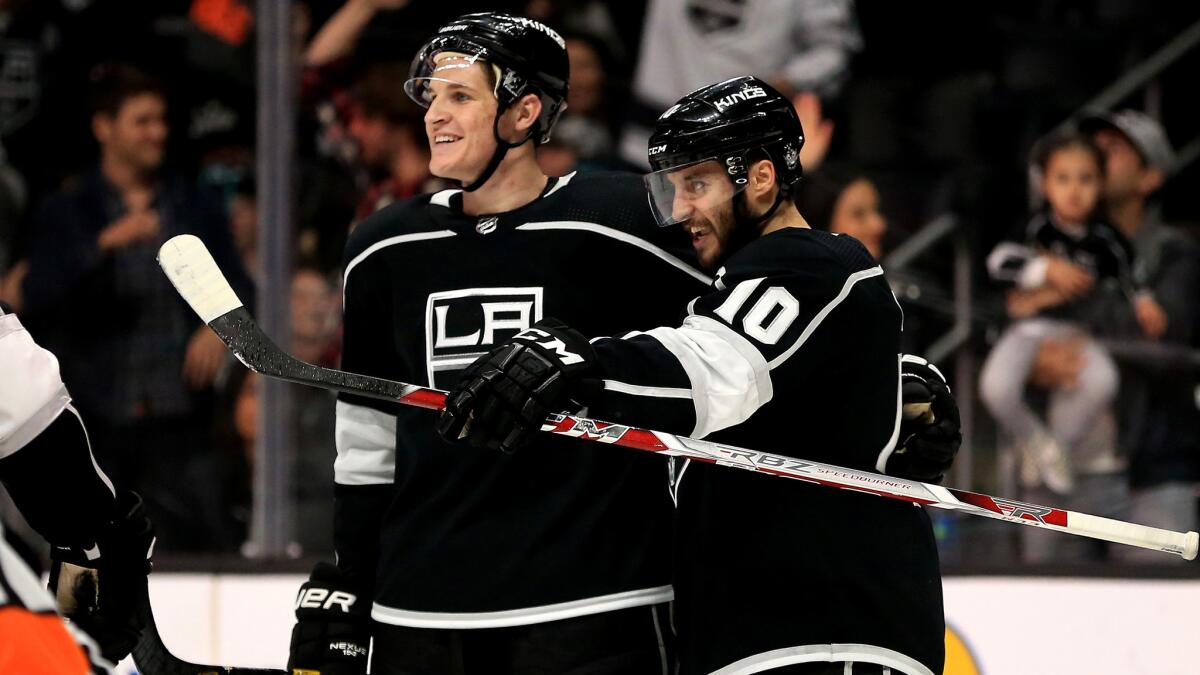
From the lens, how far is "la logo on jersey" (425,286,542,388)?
2.04 metres

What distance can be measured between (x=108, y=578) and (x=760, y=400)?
2.88 ft

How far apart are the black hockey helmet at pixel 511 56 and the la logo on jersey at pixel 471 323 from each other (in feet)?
0.85

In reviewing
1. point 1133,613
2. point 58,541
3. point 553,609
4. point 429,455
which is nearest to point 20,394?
point 58,541

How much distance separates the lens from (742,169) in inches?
73.4

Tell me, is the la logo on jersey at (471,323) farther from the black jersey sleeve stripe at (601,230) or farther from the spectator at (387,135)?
the spectator at (387,135)

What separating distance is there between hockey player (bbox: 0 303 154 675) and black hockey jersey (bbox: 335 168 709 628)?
0.32m

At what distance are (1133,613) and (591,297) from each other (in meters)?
1.62

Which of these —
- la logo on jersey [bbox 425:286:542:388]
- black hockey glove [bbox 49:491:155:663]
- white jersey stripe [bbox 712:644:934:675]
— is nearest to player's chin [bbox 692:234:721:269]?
la logo on jersey [bbox 425:286:542:388]

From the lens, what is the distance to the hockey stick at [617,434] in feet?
5.75

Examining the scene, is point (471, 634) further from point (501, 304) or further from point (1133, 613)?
point (1133, 613)

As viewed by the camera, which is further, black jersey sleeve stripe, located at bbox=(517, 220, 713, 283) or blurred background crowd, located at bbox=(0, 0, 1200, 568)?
blurred background crowd, located at bbox=(0, 0, 1200, 568)

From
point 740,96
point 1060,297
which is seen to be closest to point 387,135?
point 1060,297

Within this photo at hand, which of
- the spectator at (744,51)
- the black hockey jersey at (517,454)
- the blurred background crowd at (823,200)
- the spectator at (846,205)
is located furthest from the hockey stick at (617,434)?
the spectator at (744,51)

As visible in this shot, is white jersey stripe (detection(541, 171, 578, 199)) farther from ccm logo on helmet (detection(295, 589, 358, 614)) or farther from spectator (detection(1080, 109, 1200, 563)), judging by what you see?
spectator (detection(1080, 109, 1200, 563))
